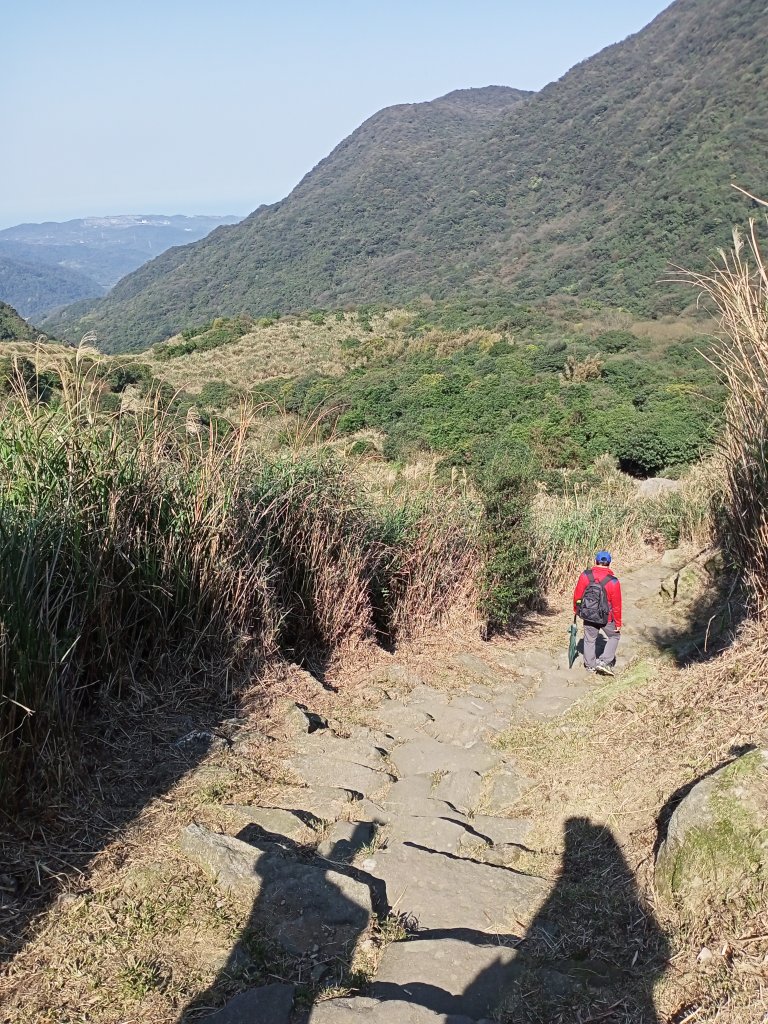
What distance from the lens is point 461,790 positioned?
346 centimetres

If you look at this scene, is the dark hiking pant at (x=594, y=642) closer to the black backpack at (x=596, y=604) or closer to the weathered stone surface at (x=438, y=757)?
the black backpack at (x=596, y=604)

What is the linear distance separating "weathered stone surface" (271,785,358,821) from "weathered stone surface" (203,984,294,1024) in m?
0.96

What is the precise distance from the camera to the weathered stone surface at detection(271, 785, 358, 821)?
3051 mm

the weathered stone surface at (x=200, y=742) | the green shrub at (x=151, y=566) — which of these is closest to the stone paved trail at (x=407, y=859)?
the weathered stone surface at (x=200, y=742)

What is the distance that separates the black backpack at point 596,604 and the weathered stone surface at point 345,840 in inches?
121

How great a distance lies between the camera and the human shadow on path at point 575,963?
81.3 inches

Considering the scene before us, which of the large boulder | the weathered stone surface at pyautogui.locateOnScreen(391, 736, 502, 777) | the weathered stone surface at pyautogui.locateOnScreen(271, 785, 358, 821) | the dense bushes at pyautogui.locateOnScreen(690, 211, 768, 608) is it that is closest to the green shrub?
the weathered stone surface at pyautogui.locateOnScreen(271, 785, 358, 821)

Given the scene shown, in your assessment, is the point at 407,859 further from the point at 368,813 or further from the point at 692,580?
the point at 692,580

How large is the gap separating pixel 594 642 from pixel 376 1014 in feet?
13.2

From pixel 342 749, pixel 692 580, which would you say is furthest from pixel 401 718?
pixel 692 580

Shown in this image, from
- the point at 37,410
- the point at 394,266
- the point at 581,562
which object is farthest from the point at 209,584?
the point at 394,266

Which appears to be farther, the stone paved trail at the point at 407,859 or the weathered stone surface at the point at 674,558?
the weathered stone surface at the point at 674,558

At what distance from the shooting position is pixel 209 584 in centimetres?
394

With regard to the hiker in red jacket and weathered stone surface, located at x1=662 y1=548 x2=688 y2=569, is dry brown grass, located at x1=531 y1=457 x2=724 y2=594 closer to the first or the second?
weathered stone surface, located at x1=662 y1=548 x2=688 y2=569
